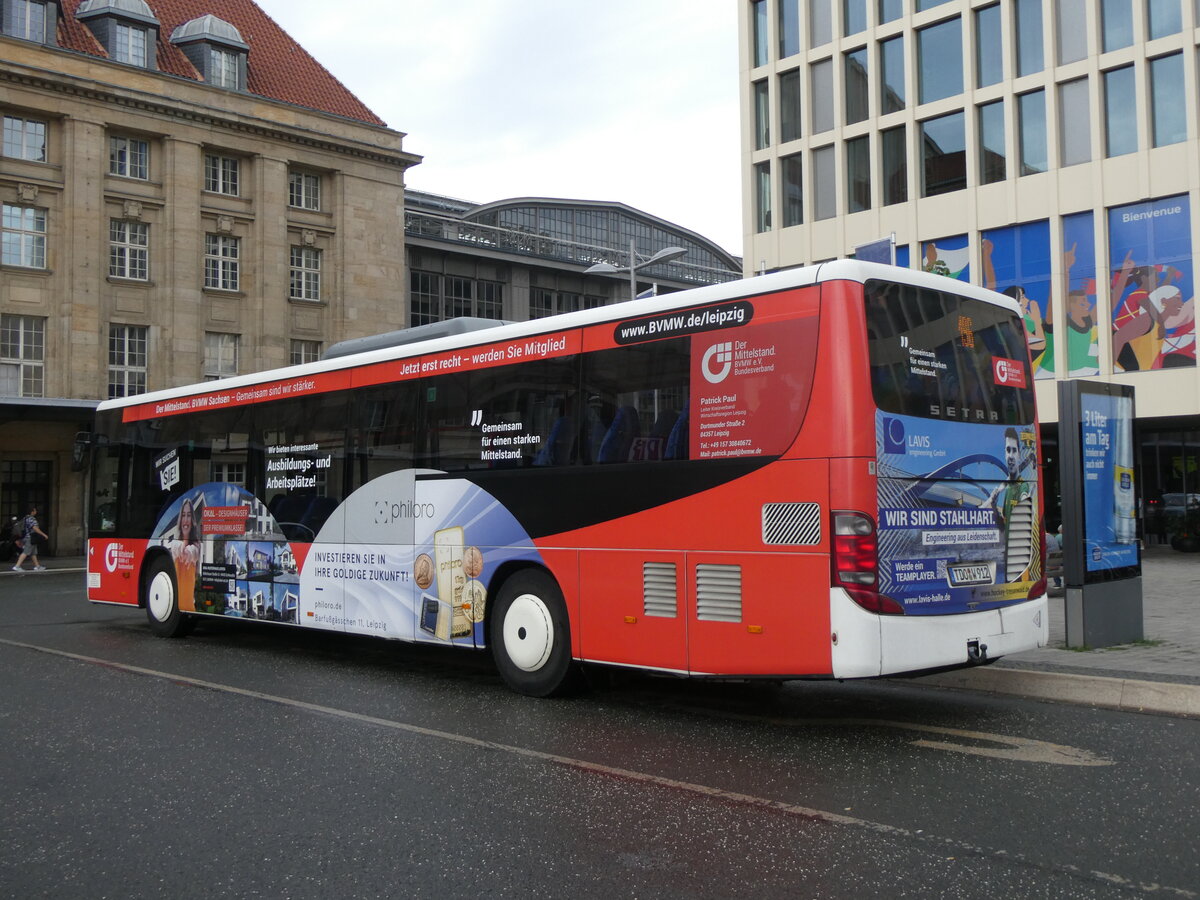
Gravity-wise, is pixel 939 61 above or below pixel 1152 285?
above

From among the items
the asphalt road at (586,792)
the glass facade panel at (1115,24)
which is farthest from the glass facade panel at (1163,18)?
the asphalt road at (586,792)

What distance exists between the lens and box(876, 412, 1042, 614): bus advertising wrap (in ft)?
24.0

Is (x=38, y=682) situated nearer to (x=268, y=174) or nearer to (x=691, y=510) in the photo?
(x=691, y=510)

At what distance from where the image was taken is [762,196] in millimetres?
40688

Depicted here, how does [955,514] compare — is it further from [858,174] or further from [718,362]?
[858,174]

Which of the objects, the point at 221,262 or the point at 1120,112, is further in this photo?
the point at 221,262

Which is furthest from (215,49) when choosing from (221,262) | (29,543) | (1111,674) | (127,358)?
(1111,674)

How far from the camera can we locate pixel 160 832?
17.8ft

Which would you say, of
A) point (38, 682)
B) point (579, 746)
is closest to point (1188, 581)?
point (579, 746)

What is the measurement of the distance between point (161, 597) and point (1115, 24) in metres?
29.0

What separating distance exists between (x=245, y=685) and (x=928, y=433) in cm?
617

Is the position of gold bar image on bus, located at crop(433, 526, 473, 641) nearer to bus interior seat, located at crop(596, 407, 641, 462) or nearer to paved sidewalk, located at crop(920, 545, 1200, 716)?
bus interior seat, located at crop(596, 407, 641, 462)

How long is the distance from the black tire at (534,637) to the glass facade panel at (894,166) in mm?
29728

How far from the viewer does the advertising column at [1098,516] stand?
10.5 metres
